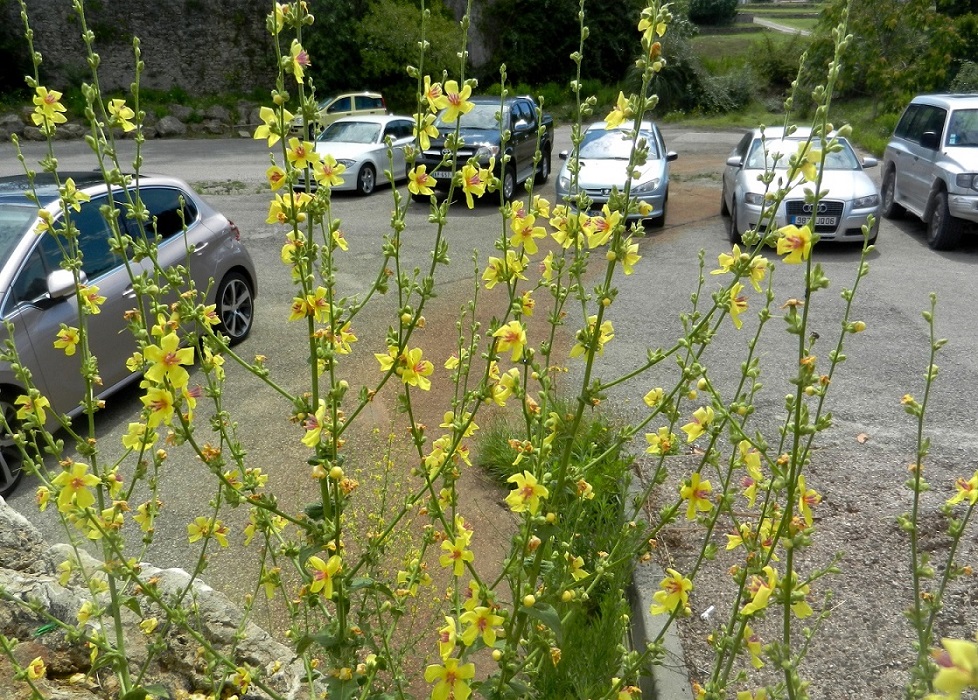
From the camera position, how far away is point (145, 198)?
638 centimetres

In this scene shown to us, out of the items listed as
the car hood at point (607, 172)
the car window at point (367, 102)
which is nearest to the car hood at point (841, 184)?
the car hood at point (607, 172)

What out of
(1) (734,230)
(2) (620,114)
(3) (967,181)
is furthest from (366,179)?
(2) (620,114)

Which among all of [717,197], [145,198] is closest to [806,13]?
[717,197]

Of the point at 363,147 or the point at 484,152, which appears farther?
the point at 363,147

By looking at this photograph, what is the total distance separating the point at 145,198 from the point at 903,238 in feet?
33.9

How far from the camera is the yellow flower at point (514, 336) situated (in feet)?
6.15

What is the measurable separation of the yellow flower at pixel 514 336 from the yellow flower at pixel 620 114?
50cm

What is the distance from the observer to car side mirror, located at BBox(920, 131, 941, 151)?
10992 mm

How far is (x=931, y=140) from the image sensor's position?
11.1 m

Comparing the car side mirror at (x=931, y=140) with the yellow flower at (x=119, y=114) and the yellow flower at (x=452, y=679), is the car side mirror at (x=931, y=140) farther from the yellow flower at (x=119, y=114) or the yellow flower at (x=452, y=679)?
the yellow flower at (x=452, y=679)

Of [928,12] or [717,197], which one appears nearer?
[717,197]

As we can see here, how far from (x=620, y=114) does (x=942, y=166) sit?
419 inches

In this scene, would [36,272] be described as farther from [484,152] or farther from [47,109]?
[484,152]

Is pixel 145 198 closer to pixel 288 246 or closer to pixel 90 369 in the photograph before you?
pixel 90 369
